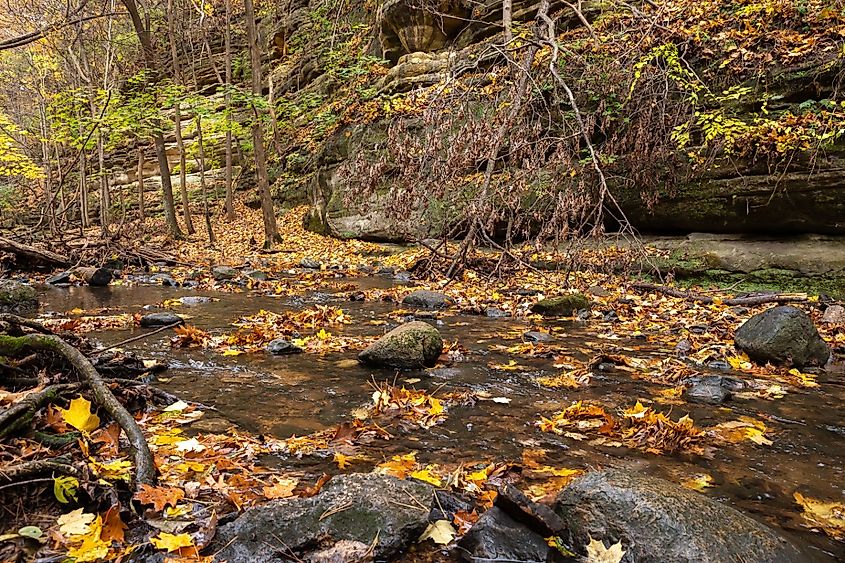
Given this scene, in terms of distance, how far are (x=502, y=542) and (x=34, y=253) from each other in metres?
12.5

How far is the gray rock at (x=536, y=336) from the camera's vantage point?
572 centimetres

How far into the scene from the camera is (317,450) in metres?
2.94

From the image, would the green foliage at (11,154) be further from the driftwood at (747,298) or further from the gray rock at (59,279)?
the driftwood at (747,298)

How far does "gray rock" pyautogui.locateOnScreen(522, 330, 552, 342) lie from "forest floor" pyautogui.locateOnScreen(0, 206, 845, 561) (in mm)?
135

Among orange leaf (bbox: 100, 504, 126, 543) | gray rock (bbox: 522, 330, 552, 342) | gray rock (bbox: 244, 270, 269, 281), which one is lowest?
gray rock (bbox: 522, 330, 552, 342)

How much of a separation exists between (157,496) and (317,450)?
0.93 metres

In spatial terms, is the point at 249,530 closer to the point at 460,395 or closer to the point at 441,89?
the point at 460,395

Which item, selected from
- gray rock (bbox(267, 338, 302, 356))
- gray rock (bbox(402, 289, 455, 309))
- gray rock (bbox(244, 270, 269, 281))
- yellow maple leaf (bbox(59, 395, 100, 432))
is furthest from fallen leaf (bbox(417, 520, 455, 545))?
gray rock (bbox(244, 270, 269, 281))

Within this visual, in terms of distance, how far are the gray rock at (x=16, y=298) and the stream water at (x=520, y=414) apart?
2.32 m

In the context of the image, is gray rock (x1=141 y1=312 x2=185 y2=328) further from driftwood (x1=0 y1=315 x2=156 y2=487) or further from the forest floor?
driftwood (x1=0 y1=315 x2=156 y2=487)

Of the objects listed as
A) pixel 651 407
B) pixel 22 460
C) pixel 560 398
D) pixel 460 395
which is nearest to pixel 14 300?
pixel 22 460

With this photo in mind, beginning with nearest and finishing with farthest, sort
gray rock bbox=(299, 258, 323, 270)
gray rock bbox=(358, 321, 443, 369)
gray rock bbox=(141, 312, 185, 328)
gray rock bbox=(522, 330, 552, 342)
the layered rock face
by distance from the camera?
gray rock bbox=(358, 321, 443, 369)
gray rock bbox=(522, 330, 552, 342)
gray rock bbox=(141, 312, 185, 328)
the layered rock face
gray rock bbox=(299, 258, 323, 270)

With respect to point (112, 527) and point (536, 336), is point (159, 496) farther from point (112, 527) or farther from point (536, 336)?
point (536, 336)

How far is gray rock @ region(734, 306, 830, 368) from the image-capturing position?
4.66m
